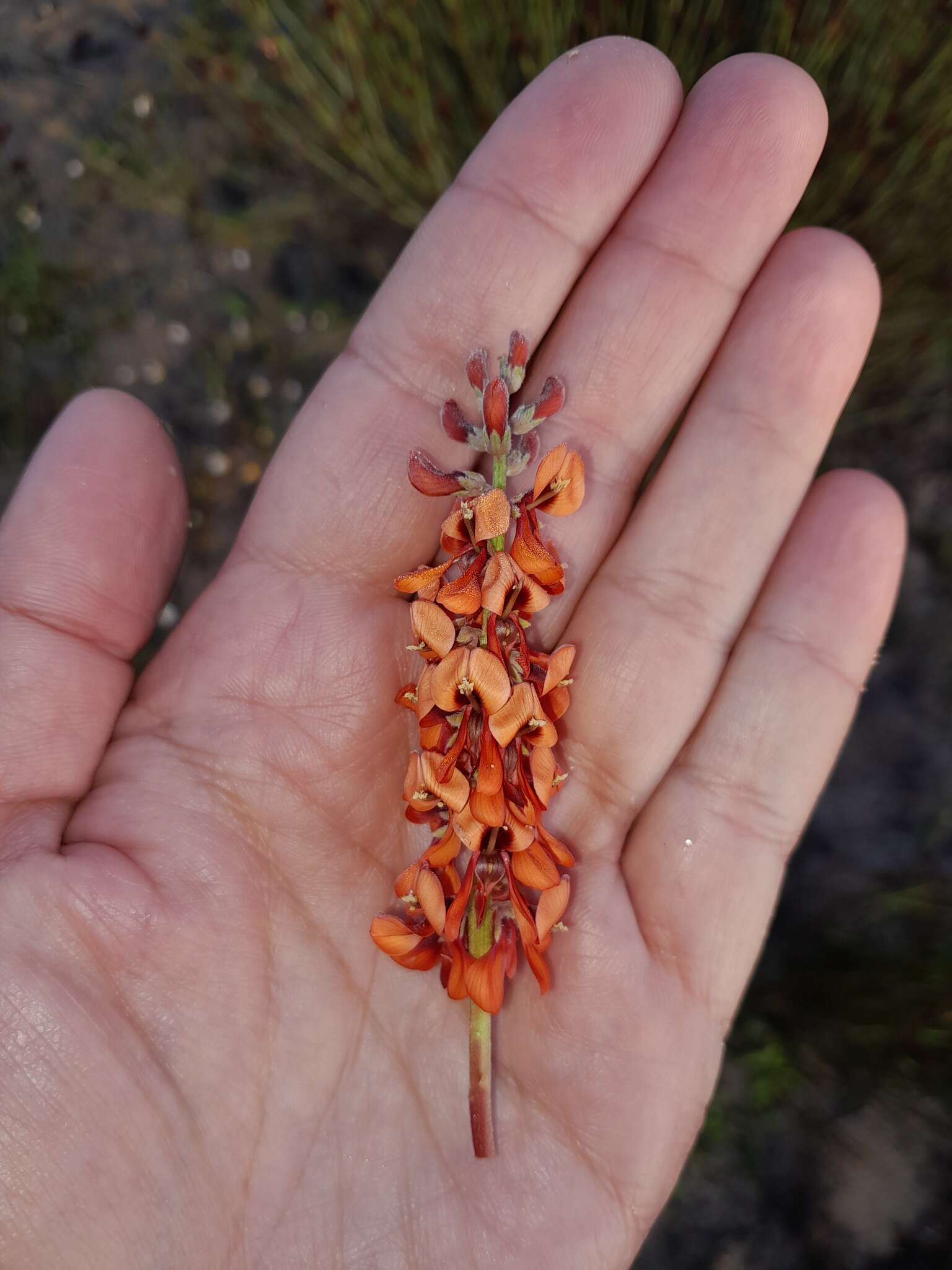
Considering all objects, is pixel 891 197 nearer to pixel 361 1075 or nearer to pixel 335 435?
pixel 335 435

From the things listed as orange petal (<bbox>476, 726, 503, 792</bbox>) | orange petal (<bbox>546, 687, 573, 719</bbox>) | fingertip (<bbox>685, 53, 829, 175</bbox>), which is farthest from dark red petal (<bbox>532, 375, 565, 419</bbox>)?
fingertip (<bbox>685, 53, 829, 175</bbox>)

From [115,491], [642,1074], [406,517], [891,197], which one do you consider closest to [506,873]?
[642,1074]

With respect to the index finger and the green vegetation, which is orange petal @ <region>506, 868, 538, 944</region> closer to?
the index finger

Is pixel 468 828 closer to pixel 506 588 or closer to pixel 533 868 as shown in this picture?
pixel 533 868

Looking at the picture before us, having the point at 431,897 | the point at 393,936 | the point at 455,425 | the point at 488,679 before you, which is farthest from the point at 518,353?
the point at 393,936

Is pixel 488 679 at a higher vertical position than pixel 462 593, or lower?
lower

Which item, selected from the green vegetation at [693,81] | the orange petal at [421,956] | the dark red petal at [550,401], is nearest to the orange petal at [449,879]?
the orange petal at [421,956]

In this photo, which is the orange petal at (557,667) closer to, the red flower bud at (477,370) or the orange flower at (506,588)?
the orange flower at (506,588)
